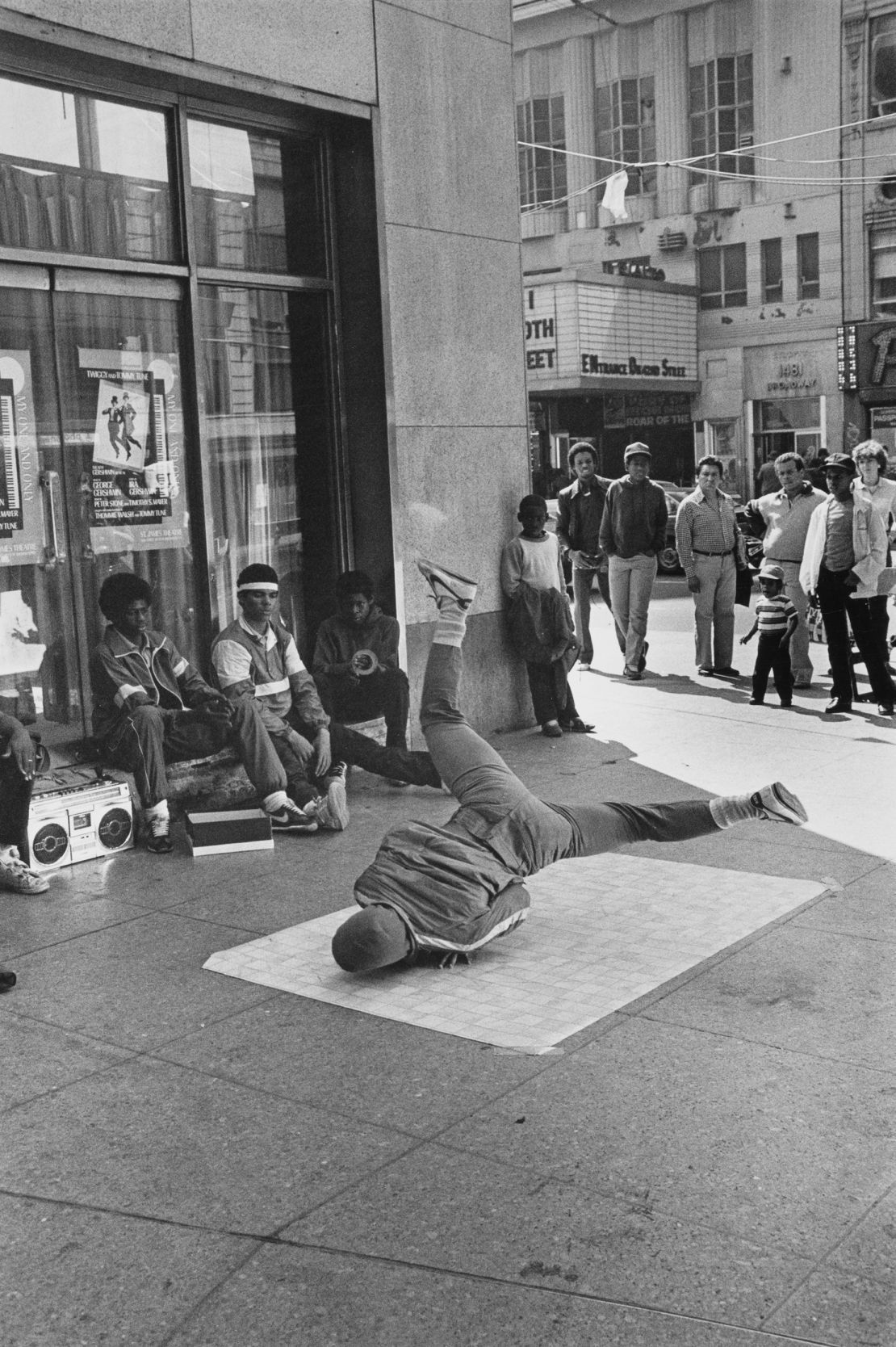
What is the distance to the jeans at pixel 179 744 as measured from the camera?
304 inches

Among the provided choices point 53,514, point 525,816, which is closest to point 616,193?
point 53,514

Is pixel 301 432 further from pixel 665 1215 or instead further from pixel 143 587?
pixel 665 1215

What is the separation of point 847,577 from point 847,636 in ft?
1.46

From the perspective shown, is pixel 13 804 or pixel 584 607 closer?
pixel 13 804

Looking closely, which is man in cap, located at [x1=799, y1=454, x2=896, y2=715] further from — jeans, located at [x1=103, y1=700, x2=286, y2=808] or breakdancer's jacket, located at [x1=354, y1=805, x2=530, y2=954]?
breakdancer's jacket, located at [x1=354, y1=805, x2=530, y2=954]

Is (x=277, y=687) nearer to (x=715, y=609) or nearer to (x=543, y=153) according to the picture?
(x=715, y=609)

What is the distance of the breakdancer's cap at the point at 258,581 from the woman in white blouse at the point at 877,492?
5016 millimetres

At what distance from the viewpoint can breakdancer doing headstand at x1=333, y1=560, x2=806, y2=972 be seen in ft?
17.7

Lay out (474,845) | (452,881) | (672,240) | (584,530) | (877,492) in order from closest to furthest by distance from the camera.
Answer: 1. (452,881)
2. (474,845)
3. (877,492)
4. (584,530)
5. (672,240)

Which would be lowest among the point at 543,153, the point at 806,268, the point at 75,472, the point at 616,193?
the point at 75,472

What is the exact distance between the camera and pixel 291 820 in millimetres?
7973

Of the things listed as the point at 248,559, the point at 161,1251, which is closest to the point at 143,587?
the point at 248,559

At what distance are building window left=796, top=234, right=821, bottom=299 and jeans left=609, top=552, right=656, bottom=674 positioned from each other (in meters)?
27.5

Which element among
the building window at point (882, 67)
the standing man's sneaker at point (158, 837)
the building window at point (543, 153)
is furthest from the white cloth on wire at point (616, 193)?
the standing man's sneaker at point (158, 837)
